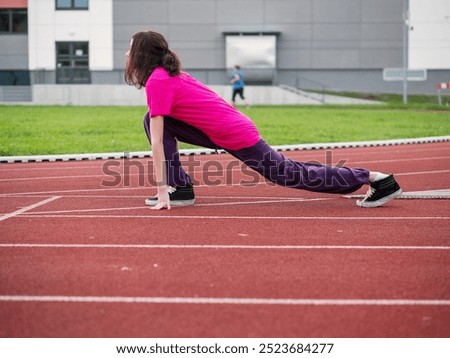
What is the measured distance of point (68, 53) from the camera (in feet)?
168

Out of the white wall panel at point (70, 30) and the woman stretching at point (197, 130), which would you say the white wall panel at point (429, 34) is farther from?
the woman stretching at point (197, 130)

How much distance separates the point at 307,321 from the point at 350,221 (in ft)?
10.6

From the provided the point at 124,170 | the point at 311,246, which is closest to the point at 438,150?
the point at 124,170

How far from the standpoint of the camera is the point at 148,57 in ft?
25.3

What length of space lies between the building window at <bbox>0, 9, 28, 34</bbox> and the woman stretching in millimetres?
45708

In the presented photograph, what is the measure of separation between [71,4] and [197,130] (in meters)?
44.1

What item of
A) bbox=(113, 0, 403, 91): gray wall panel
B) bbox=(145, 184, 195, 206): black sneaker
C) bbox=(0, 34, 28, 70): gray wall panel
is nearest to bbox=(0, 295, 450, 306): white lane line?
bbox=(145, 184, 195, 206): black sneaker

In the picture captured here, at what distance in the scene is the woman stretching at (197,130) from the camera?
25.2 feet

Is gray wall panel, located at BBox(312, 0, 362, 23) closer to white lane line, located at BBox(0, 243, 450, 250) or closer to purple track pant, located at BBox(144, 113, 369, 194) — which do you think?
purple track pant, located at BBox(144, 113, 369, 194)

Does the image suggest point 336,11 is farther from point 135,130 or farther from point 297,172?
point 297,172

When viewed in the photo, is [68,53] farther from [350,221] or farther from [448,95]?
[350,221]

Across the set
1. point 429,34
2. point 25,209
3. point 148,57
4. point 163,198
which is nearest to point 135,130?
point 25,209

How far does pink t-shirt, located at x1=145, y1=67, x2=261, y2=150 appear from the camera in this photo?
7809 millimetres

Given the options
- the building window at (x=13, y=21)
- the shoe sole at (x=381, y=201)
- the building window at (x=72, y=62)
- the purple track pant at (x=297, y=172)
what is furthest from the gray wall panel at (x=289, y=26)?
the purple track pant at (x=297, y=172)
